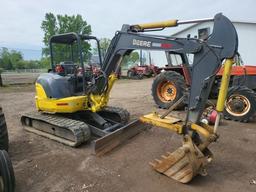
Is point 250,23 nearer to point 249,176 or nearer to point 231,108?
point 231,108

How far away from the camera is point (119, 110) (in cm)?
628

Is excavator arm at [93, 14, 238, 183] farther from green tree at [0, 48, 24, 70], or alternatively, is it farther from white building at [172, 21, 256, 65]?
green tree at [0, 48, 24, 70]

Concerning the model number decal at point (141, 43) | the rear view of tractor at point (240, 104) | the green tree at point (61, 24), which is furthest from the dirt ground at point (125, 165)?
the green tree at point (61, 24)

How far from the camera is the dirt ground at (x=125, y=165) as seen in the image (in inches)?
141

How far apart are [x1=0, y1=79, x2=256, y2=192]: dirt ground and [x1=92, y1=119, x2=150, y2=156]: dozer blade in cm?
13

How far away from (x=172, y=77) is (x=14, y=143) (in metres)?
4.83

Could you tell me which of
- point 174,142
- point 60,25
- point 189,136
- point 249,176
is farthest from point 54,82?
point 60,25

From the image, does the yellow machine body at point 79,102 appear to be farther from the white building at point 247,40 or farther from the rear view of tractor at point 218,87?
the white building at point 247,40

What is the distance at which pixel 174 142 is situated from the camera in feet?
17.0

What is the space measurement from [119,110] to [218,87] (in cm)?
338

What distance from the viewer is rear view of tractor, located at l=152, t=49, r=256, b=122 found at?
259 inches

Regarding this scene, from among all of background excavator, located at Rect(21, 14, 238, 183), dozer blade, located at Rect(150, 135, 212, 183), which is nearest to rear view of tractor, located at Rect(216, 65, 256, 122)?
background excavator, located at Rect(21, 14, 238, 183)

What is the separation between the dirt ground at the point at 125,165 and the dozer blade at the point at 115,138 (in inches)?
5.0

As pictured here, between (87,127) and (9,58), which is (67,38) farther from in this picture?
(9,58)
